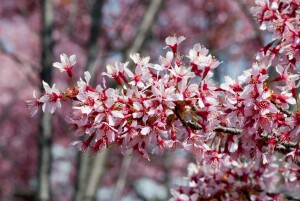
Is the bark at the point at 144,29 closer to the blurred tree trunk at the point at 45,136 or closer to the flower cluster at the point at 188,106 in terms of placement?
the blurred tree trunk at the point at 45,136

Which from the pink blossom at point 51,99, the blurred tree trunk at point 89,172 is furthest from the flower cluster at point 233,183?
the blurred tree trunk at point 89,172

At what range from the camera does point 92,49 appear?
22.2 feet

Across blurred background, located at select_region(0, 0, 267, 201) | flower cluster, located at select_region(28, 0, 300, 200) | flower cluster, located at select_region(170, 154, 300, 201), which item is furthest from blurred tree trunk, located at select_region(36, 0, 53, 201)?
flower cluster, located at select_region(28, 0, 300, 200)

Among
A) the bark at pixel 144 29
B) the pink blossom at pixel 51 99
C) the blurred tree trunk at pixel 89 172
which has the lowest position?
the pink blossom at pixel 51 99

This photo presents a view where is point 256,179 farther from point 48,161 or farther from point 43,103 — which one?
point 48,161

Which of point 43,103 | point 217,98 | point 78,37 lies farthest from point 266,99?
point 78,37

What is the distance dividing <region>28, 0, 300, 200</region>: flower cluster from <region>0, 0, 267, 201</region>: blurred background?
4.57 meters

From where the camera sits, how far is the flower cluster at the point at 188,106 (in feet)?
6.36

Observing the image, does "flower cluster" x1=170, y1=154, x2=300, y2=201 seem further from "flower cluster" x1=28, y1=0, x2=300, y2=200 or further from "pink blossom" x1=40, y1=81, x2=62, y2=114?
"pink blossom" x1=40, y1=81, x2=62, y2=114

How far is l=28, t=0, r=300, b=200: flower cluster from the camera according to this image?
1.94 m

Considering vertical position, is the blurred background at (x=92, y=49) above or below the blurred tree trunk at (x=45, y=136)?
above

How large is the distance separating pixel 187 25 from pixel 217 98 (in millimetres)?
12720

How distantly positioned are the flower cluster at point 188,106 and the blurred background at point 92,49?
457 centimetres

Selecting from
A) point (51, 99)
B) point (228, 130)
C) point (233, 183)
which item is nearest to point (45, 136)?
point (233, 183)
